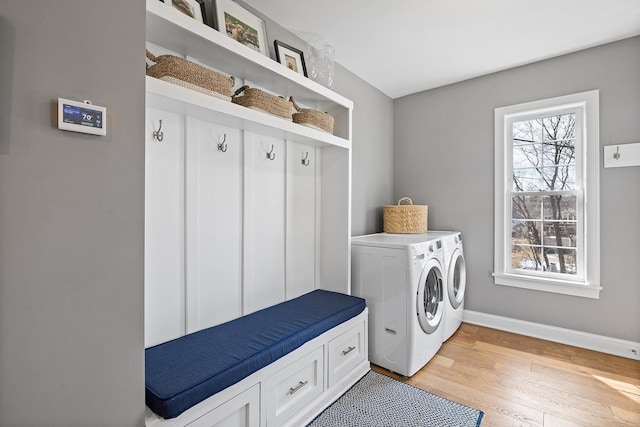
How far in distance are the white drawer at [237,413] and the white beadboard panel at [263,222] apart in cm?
61

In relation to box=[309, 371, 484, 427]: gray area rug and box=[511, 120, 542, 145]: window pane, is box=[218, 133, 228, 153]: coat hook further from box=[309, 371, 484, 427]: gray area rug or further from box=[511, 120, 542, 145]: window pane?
box=[511, 120, 542, 145]: window pane

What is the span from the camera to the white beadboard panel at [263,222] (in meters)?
1.90

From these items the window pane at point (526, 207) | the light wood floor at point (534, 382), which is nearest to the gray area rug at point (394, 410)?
the light wood floor at point (534, 382)

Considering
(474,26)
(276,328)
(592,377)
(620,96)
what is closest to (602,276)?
(592,377)

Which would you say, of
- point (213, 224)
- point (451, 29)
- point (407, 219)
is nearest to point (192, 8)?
point (213, 224)

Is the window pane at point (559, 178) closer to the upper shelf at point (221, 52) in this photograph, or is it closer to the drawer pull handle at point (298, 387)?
the upper shelf at point (221, 52)

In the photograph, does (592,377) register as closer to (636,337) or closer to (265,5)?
(636,337)

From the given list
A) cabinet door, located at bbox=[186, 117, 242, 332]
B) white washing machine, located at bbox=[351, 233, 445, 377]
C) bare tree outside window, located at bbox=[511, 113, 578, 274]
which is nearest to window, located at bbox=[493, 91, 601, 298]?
bare tree outside window, located at bbox=[511, 113, 578, 274]

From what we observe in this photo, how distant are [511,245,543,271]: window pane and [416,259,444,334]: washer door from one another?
107 centimetres

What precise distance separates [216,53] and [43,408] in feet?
5.16

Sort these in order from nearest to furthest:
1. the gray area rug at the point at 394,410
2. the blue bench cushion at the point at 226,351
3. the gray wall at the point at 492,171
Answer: the blue bench cushion at the point at 226,351
the gray area rug at the point at 394,410
the gray wall at the point at 492,171

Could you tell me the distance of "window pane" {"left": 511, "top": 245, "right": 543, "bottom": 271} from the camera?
288 centimetres

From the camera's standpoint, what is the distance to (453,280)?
2.80 metres

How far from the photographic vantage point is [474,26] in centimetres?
224
